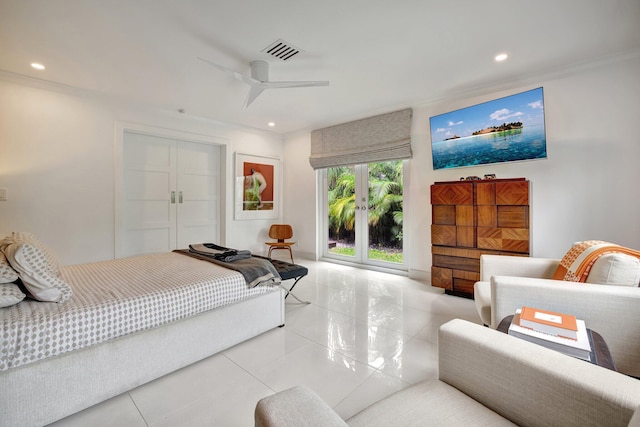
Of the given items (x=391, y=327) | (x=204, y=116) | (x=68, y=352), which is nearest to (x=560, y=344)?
(x=391, y=327)

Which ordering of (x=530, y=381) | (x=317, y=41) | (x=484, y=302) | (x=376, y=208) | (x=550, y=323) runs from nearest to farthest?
(x=530, y=381)
(x=550, y=323)
(x=484, y=302)
(x=317, y=41)
(x=376, y=208)

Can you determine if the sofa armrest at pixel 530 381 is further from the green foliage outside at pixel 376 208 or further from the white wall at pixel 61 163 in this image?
the white wall at pixel 61 163

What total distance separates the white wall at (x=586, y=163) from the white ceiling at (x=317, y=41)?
23cm

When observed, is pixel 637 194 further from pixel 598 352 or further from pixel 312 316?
pixel 312 316

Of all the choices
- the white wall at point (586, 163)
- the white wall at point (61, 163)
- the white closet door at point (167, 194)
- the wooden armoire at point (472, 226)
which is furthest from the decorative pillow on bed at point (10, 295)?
the white wall at point (586, 163)

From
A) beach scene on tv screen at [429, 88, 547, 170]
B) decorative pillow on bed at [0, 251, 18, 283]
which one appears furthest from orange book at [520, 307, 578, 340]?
decorative pillow on bed at [0, 251, 18, 283]

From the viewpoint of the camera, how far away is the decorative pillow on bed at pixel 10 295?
1.32 meters

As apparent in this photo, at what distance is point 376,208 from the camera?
447cm

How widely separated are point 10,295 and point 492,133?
433 centimetres

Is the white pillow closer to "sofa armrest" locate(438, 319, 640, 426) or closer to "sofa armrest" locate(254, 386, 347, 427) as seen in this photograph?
"sofa armrest" locate(438, 319, 640, 426)

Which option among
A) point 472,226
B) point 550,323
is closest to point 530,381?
point 550,323

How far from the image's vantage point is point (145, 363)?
1596 millimetres

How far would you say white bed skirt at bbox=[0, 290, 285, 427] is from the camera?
48.6 inches

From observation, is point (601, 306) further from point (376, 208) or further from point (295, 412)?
point (376, 208)
